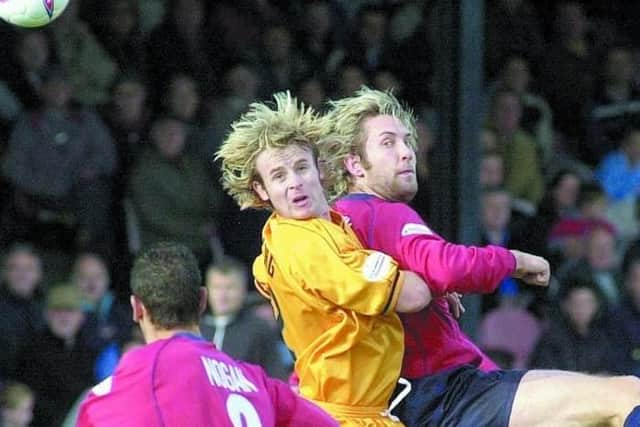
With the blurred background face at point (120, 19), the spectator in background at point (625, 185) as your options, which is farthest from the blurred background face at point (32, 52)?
the spectator in background at point (625, 185)

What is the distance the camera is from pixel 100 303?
10.8 m

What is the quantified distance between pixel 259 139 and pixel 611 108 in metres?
6.98

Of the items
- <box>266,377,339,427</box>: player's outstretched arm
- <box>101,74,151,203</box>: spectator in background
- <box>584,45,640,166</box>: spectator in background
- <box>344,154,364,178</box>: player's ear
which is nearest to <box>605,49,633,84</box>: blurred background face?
<box>584,45,640,166</box>: spectator in background

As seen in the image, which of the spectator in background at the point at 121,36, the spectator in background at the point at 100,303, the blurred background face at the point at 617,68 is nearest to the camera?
the spectator in background at the point at 100,303

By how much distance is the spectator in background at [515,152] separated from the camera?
12188mm

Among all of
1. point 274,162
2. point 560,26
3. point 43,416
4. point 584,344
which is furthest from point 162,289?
point 560,26

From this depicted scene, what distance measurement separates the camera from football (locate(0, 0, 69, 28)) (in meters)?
7.40

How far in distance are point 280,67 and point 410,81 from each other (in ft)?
3.05

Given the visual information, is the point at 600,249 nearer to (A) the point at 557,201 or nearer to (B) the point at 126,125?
(A) the point at 557,201

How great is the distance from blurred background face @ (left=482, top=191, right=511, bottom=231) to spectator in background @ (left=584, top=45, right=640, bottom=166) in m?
1.51

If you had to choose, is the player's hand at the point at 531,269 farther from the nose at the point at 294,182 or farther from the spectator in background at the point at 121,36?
the spectator in background at the point at 121,36

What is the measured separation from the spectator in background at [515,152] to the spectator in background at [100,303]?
2.82 metres

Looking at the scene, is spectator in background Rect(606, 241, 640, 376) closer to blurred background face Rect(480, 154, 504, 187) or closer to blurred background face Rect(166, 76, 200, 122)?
blurred background face Rect(480, 154, 504, 187)

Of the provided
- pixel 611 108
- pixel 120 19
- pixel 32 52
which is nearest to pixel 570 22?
pixel 611 108
